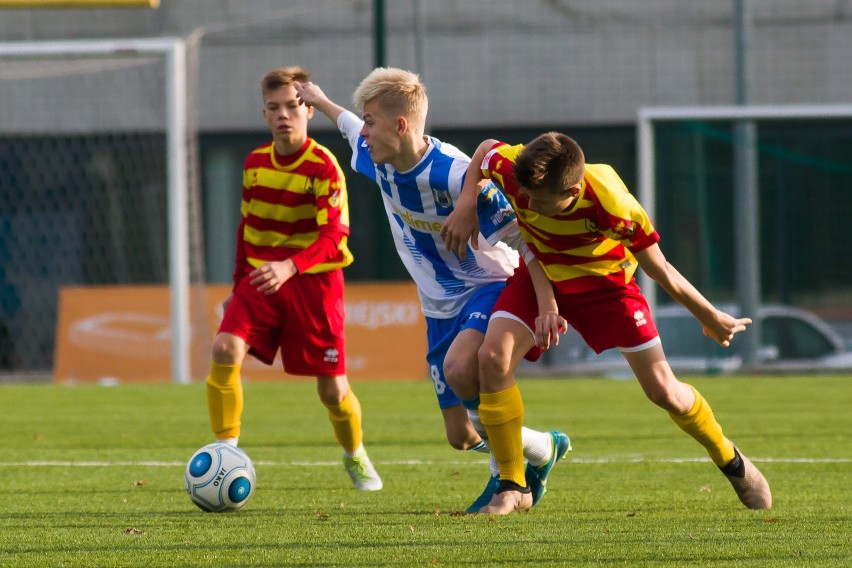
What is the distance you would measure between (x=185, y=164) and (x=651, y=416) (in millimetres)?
5662

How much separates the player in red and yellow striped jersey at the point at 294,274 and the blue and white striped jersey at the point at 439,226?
16.0 inches

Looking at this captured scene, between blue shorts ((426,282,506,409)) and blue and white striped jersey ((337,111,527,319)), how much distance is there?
0.13 ft

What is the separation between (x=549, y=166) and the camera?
439 centimetres

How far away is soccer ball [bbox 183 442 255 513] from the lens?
16.1 ft

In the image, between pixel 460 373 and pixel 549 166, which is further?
pixel 460 373

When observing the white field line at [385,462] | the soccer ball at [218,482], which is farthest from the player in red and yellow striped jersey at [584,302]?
the white field line at [385,462]

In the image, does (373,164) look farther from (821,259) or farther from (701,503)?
(821,259)

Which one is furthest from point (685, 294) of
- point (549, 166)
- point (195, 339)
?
Answer: point (195, 339)

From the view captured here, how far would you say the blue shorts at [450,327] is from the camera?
16.8ft

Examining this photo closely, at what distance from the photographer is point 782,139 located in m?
13.5

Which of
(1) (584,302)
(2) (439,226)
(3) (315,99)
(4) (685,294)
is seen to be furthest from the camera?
(3) (315,99)

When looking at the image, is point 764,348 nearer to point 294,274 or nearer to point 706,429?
point 294,274

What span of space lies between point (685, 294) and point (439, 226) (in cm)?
104

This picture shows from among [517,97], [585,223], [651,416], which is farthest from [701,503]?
[517,97]
